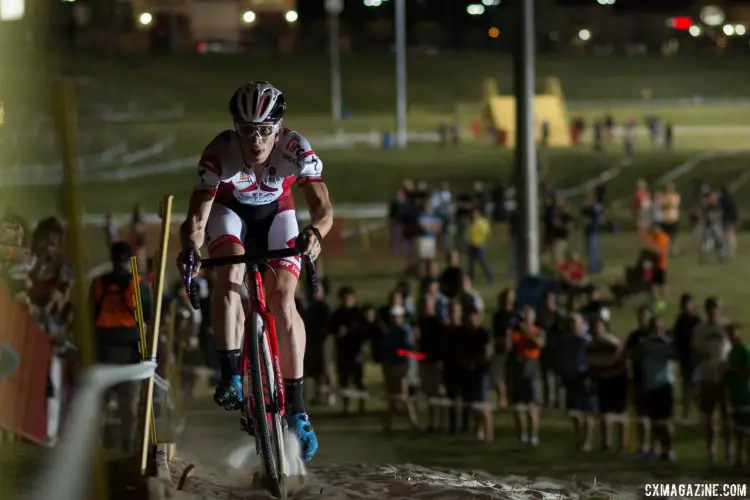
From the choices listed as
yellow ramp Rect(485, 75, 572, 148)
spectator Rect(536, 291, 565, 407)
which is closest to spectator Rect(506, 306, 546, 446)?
spectator Rect(536, 291, 565, 407)

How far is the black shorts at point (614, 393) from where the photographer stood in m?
14.0

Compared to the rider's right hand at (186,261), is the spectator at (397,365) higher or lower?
lower

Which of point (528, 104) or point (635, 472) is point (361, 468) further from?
point (528, 104)

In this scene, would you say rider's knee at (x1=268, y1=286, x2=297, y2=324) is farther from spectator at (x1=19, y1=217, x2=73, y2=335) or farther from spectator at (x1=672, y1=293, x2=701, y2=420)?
spectator at (x1=672, y1=293, x2=701, y2=420)

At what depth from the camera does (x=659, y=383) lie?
45.2ft

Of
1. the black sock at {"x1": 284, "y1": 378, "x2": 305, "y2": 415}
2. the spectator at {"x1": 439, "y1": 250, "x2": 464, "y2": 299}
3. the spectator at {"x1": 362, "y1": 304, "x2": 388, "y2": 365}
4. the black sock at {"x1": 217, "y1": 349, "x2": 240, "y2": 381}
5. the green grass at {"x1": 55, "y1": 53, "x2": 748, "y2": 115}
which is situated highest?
the green grass at {"x1": 55, "y1": 53, "x2": 748, "y2": 115}

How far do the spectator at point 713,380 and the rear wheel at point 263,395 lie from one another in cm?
683

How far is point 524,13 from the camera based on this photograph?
62.0 feet

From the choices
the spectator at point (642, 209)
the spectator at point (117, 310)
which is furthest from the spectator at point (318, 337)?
the spectator at point (642, 209)

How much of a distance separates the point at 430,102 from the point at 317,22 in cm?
1845

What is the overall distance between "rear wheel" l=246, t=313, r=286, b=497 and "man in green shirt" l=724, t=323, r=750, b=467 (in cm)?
659

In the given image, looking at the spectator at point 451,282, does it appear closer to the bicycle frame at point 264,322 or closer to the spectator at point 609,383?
the spectator at point 609,383

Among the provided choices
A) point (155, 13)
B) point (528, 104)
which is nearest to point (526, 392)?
point (528, 104)

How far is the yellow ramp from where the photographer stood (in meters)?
48.4
